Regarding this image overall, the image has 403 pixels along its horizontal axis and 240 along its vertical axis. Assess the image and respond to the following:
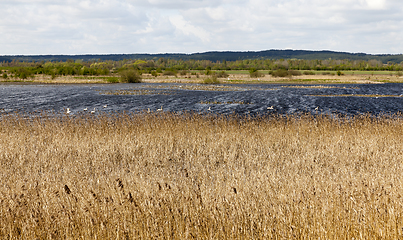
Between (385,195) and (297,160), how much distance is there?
3.81 meters

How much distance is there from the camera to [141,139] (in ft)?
42.3

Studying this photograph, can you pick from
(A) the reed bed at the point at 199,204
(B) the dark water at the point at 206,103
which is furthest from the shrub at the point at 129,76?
(A) the reed bed at the point at 199,204

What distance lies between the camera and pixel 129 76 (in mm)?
93312

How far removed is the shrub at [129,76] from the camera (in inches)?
3645

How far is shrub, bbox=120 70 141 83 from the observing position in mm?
92588

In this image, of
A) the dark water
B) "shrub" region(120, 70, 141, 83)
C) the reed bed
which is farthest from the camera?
"shrub" region(120, 70, 141, 83)

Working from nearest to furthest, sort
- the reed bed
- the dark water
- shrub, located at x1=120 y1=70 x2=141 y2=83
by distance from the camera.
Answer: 1. the reed bed
2. the dark water
3. shrub, located at x1=120 y1=70 x2=141 y2=83

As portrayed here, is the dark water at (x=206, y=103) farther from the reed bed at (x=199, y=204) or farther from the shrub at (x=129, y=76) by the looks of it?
the shrub at (x=129, y=76)

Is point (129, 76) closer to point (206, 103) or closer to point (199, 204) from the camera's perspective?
point (206, 103)

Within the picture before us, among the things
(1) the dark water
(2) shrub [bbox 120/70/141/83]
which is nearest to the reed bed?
(1) the dark water

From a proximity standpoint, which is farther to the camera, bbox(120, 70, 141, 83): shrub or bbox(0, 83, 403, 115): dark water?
bbox(120, 70, 141, 83): shrub

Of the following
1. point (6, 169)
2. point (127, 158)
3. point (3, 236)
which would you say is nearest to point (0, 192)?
point (3, 236)

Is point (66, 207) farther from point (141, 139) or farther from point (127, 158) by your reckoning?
point (141, 139)

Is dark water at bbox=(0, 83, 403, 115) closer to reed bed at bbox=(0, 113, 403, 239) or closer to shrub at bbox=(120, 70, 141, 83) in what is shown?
reed bed at bbox=(0, 113, 403, 239)
